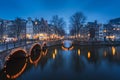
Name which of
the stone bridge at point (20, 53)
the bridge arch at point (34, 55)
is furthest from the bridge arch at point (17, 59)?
the bridge arch at point (34, 55)

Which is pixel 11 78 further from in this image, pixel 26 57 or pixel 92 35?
pixel 92 35

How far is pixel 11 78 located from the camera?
71.1ft

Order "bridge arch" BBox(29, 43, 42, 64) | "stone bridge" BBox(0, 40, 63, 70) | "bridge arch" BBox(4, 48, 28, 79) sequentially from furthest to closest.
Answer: "bridge arch" BBox(29, 43, 42, 64) < "bridge arch" BBox(4, 48, 28, 79) < "stone bridge" BBox(0, 40, 63, 70)

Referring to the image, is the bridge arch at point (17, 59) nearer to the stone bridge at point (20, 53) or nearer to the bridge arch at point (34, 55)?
the stone bridge at point (20, 53)

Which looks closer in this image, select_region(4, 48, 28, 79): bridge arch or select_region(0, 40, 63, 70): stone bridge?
select_region(0, 40, 63, 70): stone bridge

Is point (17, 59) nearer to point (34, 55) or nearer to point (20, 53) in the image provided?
point (20, 53)

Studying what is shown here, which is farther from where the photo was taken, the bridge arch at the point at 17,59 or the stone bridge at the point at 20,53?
the bridge arch at the point at 17,59

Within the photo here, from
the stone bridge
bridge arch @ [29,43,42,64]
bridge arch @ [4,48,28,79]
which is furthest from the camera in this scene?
bridge arch @ [29,43,42,64]

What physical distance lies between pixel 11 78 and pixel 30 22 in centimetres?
7119

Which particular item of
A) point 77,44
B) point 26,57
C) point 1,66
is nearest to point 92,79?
point 1,66

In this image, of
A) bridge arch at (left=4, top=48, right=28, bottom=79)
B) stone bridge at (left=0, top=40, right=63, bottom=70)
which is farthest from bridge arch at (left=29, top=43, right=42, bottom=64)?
bridge arch at (left=4, top=48, right=28, bottom=79)

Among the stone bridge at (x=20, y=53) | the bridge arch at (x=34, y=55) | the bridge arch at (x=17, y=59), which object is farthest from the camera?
the bridge arch at (x=34, y=55)

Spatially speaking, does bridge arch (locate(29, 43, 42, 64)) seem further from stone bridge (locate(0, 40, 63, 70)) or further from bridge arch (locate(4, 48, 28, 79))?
bridge arch (locate(4, 48, 28, 79))

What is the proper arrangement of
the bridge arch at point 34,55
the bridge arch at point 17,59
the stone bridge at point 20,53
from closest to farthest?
the stone bridge at point 20,53
the bridge arch at point 17,59
the bridge arch at point 34,55
